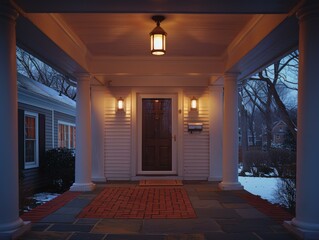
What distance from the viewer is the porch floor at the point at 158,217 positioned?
163 inches

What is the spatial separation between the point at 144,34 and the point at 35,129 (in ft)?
23.1

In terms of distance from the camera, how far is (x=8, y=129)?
377 centimetres

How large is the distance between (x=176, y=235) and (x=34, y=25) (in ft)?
9.19

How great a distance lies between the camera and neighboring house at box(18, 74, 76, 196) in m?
10.5

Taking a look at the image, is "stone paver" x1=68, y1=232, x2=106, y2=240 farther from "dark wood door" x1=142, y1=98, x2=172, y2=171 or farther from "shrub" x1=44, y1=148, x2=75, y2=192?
"shrub" x1=44, y1=148, x2=75, y2=192

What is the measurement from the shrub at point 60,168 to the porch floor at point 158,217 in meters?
4.67

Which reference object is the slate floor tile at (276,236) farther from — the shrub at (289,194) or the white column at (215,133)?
the white column at (215,133)

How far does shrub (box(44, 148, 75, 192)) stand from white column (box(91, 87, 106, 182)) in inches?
112

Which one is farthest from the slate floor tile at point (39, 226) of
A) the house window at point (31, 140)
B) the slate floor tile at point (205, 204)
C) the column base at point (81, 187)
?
the house window at point (31, 140)

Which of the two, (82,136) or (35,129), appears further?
(35,129)

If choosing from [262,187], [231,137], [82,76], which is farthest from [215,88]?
[262,187]

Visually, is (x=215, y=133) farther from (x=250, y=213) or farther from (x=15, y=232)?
(x=15, y=232)

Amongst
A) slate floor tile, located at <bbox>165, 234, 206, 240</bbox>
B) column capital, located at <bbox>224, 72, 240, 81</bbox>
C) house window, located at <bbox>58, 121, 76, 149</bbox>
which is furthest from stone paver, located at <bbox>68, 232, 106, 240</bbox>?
house window, located at <bbox>58, 121, 76, 149</bbox>

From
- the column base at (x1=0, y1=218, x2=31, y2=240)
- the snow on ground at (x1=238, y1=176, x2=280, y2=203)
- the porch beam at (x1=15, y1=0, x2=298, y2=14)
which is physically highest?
the porch beam at (x1=15, y1=0, x2=298, y2=14)
